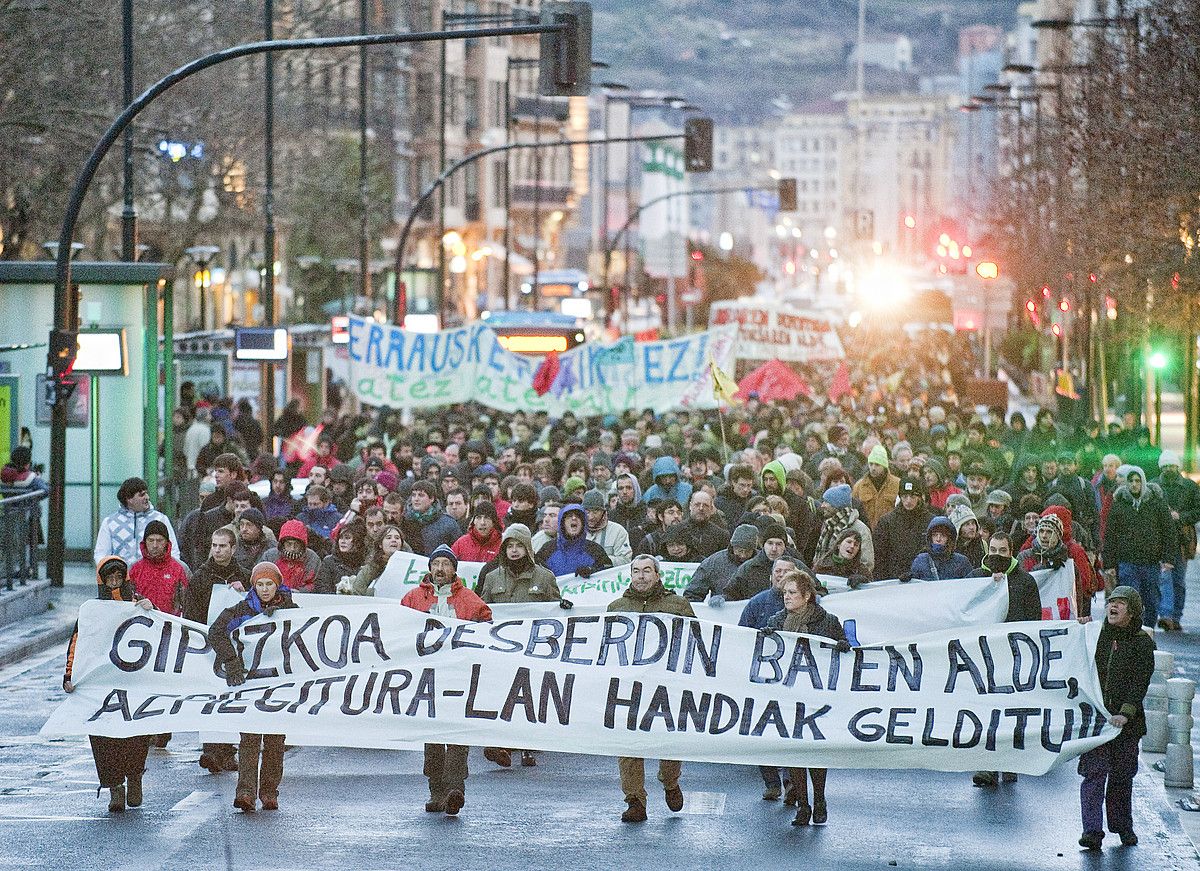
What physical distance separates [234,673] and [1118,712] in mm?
4588

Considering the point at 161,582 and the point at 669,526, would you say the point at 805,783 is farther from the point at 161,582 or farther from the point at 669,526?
the point at 669,526

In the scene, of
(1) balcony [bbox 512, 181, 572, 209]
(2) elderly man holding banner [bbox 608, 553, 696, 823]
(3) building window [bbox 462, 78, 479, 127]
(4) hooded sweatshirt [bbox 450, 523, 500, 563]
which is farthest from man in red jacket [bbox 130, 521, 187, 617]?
(1) balcony [bbox 512, 181, 572, 209]

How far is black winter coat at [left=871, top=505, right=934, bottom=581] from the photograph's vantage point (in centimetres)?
1736

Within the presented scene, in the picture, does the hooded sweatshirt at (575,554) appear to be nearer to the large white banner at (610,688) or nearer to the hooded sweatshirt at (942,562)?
the hooded sweatshirt at (942,562)

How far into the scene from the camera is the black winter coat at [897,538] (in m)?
17.4

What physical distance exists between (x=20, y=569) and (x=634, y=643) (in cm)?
1076

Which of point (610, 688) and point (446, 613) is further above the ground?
point (446, 613)

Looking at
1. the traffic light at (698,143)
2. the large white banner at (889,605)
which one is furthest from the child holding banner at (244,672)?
the traffic light at (698,143)

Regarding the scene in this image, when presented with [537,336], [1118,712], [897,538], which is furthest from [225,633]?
[537,336]

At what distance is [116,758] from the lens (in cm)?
1258

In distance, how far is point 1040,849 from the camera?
12.1m

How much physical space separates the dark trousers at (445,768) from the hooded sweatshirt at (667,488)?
600 cm

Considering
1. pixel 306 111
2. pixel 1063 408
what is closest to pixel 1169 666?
pixel 1063 408

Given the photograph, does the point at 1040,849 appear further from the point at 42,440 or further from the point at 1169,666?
the point at 42,440
